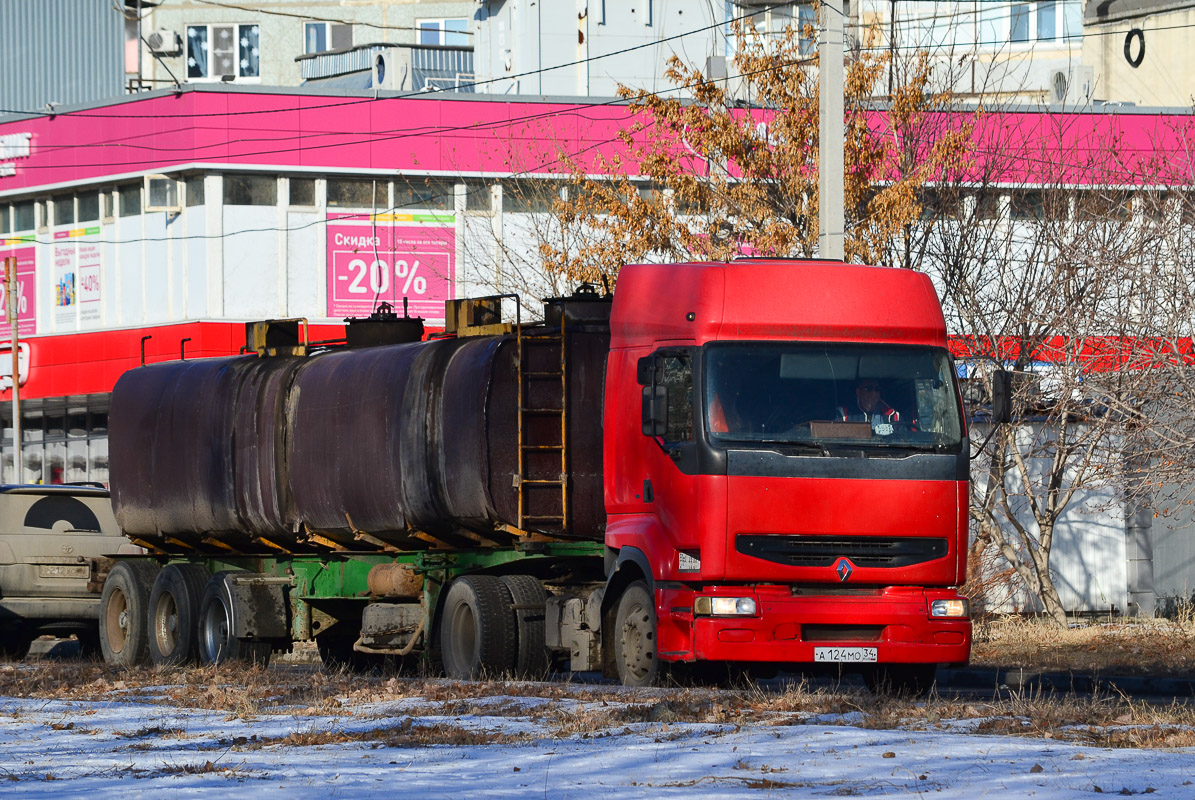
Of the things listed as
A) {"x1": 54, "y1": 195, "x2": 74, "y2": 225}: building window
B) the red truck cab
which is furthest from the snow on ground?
{"x1": 54, "y1": 195, "x2": 74, "y2": 225}: building window

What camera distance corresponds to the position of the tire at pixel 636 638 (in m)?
13.7

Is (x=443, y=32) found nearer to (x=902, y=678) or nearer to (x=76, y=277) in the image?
(x=76, y=277)

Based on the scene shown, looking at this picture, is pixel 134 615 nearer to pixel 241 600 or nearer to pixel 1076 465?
pixel 241 600

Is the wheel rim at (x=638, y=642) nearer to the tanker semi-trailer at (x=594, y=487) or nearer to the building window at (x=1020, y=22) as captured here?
the tanker semi-trailer at (x=594, y=487)

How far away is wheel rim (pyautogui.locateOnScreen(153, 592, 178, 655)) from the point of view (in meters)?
19.3

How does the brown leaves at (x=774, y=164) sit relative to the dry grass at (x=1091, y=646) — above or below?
above

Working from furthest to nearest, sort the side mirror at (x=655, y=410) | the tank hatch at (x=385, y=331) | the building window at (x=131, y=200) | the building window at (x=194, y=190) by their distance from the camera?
the building window at (x=131, y=200) → the building window at (x=194, y=190) → the tank hatch at (x=385, y=331) → the side mirror at (x=655, y=410)

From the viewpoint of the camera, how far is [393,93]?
36906 mm

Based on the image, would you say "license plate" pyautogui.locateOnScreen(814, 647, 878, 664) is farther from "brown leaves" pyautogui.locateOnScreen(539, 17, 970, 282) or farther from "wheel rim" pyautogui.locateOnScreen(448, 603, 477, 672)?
"brown leaves" pyautogui.locateOnScreen(539, 17, 970, 282)

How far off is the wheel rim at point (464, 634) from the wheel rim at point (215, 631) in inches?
140

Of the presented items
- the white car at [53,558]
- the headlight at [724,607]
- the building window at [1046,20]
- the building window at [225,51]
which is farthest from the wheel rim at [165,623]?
the building window at [225,51]

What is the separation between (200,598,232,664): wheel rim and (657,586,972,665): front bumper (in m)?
6.51

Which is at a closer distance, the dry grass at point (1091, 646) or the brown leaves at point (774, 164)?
the dry grass at point (1091, 646)

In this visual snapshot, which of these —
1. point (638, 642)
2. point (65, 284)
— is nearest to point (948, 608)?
point (638, 642)
